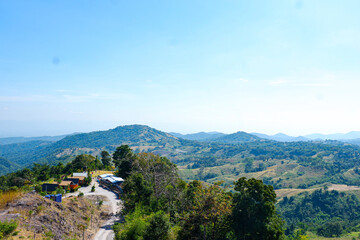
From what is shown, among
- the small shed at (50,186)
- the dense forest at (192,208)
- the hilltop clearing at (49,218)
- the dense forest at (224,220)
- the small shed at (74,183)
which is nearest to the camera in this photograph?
the dense forest at (224,220)

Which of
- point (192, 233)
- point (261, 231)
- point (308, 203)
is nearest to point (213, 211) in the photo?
point (192, 233)

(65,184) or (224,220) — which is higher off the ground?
(224,220)

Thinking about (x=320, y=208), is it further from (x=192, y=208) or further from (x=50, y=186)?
(x=50, y=186)

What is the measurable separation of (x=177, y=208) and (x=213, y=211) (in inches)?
371

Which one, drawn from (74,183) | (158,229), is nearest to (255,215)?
(158,229)

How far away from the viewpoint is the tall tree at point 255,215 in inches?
→ 733

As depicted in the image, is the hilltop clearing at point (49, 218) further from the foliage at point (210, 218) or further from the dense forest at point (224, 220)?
the foliage at point (210, 218)

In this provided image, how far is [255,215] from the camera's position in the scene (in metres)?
19.0

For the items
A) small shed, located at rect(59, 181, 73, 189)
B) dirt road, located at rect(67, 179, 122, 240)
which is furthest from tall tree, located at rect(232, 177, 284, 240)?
small shed, located at rect(59, 181, 73, 189)

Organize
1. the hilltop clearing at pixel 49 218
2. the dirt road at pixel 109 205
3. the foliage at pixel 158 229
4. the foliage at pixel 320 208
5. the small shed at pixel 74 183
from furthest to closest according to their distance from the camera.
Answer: the foliage at pixel 320 208 < the small shed at pixel 74 183 < the dirt road at pixel 109 205 < the hilltop clearing at pixel 49 218 < the foliage at pixel 158 229

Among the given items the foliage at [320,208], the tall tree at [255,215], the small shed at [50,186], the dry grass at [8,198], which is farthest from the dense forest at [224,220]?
the foliage at [320,208]

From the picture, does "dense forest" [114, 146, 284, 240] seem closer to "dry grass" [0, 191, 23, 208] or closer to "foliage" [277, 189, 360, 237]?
"dry grass" [0, 191, 23, 208]

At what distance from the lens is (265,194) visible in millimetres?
19438

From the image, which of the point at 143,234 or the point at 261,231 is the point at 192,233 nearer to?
the point at 143,234
